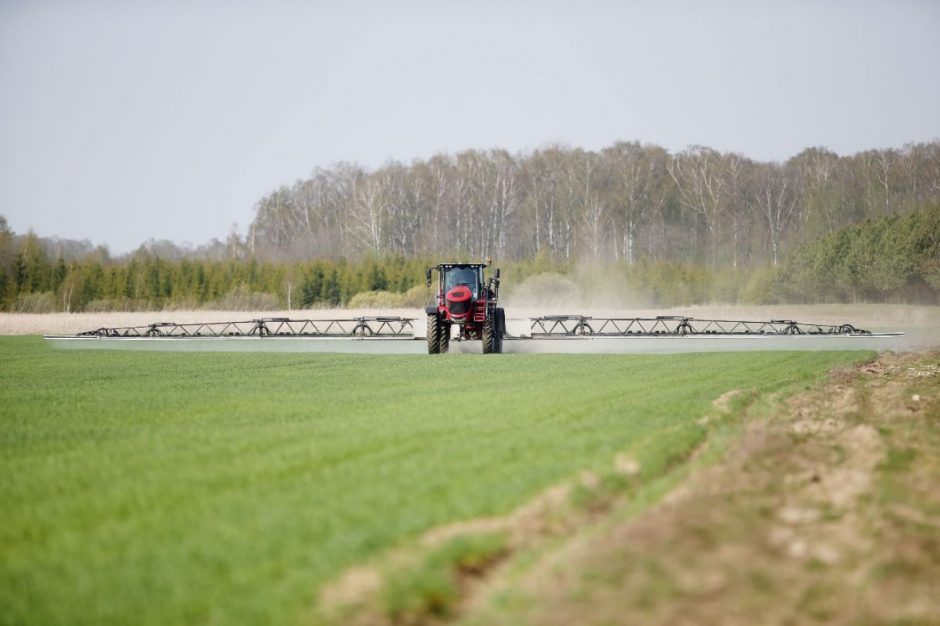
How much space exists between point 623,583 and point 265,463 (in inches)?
176

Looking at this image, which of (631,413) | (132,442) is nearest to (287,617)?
(132,442)

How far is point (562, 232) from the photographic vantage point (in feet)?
266

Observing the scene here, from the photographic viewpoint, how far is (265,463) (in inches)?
356

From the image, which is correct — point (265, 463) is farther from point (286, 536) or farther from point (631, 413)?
point (631, 413)

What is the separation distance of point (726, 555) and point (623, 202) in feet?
248

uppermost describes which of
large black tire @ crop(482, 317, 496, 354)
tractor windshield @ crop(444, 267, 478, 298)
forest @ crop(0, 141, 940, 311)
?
forest @ crop(0, 141, 940, 311)

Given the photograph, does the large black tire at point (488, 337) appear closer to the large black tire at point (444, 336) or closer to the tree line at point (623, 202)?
the large black tire at point (444, 336)

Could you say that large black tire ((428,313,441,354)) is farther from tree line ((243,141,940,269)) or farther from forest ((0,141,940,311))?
tree line ((243,141,940,269))

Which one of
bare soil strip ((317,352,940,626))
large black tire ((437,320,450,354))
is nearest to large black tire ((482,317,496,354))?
large black tire ((437,320,450,354))

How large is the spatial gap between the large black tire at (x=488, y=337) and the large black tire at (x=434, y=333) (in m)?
1.37

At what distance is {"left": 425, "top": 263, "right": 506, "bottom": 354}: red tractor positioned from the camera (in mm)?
28203

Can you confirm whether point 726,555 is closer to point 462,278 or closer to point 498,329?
point 462,278

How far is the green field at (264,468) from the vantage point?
547 cm

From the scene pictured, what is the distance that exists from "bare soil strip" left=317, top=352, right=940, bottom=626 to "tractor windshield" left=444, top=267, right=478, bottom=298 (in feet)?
63.0
